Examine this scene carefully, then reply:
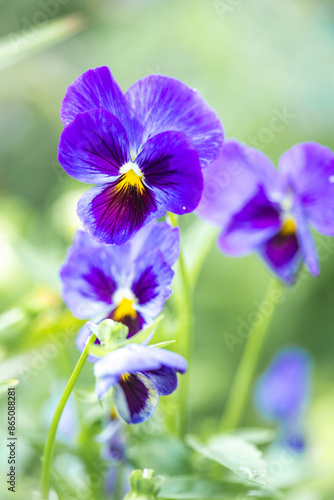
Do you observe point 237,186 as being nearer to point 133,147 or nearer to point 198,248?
point 198,248

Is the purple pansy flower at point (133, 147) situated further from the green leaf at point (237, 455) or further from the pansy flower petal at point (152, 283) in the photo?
the green leaf at point (237, 455)

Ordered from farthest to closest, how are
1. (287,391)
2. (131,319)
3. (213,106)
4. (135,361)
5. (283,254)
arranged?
1. (213,106)
2. (287,391)
3. (283,254)
4. (131,319)
5. (135,361)

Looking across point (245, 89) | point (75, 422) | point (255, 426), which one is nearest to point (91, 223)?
point (75, 422)

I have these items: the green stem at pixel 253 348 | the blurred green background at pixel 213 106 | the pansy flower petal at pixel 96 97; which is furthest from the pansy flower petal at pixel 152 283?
the blurred green background at pixel 213 106

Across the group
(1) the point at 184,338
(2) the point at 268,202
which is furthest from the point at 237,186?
(1) the point at 184,338

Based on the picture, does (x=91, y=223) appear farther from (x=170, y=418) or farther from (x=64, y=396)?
(x=170, y=418)

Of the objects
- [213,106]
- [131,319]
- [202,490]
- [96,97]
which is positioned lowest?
[202,490]
